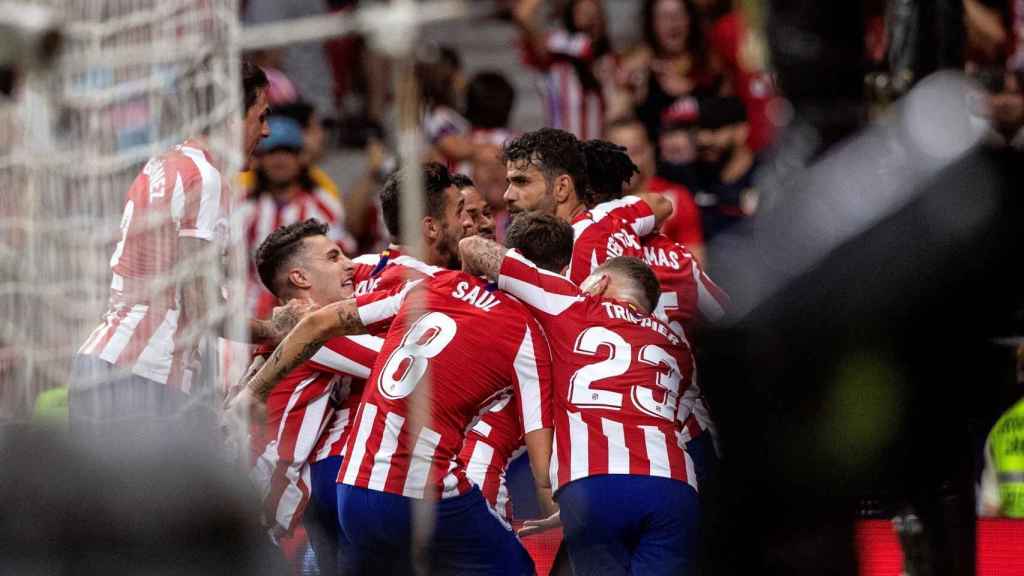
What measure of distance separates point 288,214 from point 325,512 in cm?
257

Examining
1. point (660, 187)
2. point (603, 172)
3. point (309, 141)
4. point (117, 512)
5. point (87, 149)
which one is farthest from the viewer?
point (309, 141)

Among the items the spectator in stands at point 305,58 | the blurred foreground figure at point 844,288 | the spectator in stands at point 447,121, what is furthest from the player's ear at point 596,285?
the spectator in stands at point 305,58

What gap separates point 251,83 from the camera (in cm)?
441

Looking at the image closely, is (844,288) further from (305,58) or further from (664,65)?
(305,58)

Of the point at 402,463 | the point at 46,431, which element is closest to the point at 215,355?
the point at 402,463

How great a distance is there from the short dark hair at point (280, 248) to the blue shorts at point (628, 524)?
136cm

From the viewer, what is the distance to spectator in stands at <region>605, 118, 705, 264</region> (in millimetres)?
6301

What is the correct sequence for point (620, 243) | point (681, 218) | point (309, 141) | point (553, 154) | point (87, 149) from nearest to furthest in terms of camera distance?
point (87, 149)
point (620, 243)
point (553, 154)
point (681, 218)
point (309, 141)

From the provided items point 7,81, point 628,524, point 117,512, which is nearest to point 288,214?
point 628,524

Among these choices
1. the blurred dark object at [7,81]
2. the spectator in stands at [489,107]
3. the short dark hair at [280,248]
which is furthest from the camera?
the spectator in stands at [489,107]

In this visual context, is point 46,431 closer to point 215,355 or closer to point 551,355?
point 215,355

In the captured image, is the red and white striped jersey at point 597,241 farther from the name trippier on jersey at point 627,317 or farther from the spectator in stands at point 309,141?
the spectator in stands at point 309,141

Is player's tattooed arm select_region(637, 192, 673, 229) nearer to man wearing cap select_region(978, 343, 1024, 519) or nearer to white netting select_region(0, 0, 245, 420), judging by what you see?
man wearing cap select_region(978, 343, 1024, 519)

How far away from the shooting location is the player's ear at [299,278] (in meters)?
4.79
